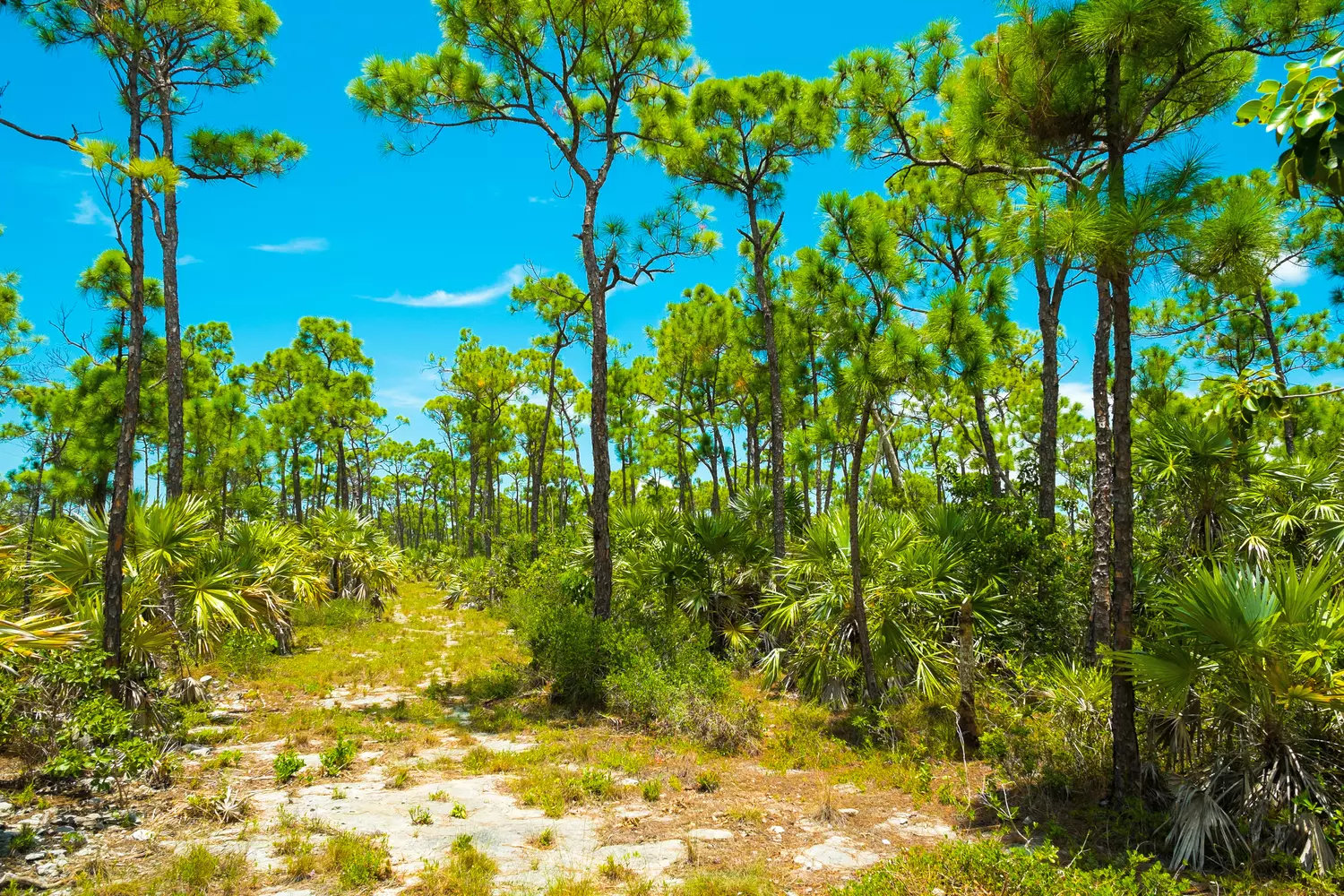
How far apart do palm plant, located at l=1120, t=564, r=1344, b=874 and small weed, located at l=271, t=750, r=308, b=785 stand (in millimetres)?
7826

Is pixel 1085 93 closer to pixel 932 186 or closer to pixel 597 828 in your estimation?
pixel 597 828

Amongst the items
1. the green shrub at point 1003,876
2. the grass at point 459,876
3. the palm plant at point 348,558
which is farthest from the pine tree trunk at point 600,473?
the palm plant at point 348,558

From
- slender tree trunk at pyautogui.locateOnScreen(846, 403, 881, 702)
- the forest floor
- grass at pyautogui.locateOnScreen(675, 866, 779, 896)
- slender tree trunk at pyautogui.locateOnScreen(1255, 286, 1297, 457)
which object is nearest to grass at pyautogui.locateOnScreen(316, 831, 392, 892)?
the forest floor

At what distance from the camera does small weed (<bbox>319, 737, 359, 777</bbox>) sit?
719 cm

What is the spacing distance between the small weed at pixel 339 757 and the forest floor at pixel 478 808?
1.3 inches

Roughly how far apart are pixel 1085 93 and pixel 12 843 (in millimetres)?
10541

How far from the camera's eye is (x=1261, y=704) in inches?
194

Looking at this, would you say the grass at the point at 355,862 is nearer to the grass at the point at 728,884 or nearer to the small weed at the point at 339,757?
the small weed at the point at 339,757

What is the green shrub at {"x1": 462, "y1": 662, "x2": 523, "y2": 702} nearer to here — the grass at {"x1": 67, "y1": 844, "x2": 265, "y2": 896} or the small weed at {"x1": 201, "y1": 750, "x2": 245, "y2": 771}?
the small weed at {"x1": 201, "y1": 750, "x2": 245, "y2": 771}

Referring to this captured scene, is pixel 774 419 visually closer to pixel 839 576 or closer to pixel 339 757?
pixel 839 576

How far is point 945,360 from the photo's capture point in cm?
923

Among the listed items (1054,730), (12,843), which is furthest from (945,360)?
(12,843)

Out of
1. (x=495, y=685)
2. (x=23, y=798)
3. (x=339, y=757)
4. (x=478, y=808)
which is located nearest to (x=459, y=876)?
(x=478, y=808)

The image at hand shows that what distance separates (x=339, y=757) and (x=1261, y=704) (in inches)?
330
